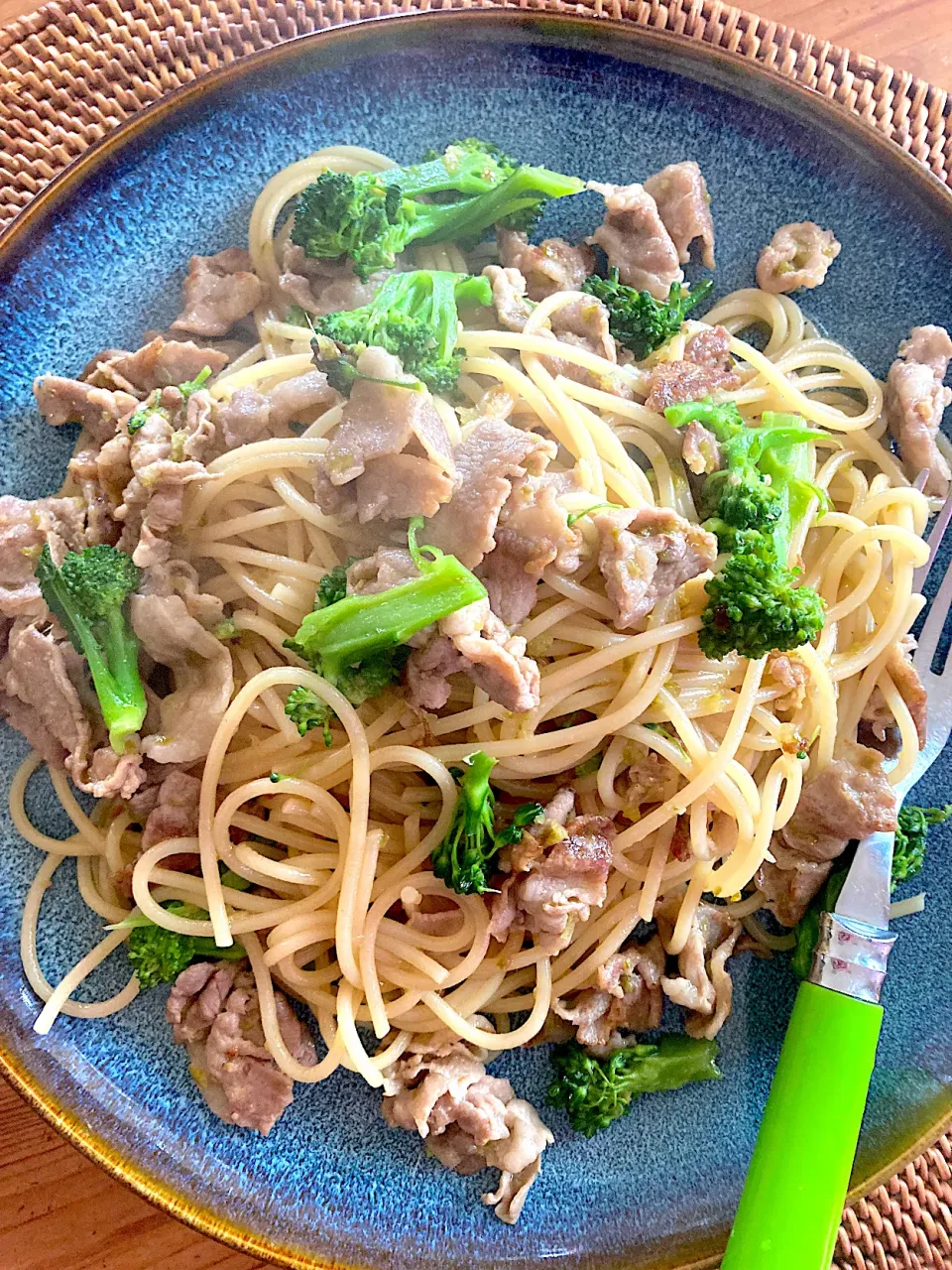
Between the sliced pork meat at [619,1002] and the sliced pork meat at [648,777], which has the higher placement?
the sliced pork meat at [648,777]

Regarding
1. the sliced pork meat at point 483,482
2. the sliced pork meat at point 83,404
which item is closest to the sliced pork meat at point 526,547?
the sliced pork meat at point 483,482

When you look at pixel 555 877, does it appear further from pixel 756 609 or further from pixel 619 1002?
pixel 756 609

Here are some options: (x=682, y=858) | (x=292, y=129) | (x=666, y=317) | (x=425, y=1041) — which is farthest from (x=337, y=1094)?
(x=292, y=129)

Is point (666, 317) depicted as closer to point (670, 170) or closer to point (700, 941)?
point (670, 170)

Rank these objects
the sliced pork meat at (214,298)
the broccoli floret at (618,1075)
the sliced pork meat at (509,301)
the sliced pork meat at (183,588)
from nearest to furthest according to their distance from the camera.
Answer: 1. the sliced pork meat at (183,588)
2. the broccoli floret at (618,1075)
3. the sliced pork meat at (509,301)
4. the sliced pork meat at (214,298)

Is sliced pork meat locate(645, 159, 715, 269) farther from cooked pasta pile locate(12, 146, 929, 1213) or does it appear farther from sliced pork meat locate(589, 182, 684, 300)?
cooked pasta pile locate(12, 146, 929, 1213)

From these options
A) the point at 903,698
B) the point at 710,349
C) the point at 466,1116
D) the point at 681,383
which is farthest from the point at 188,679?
the point at 903,698

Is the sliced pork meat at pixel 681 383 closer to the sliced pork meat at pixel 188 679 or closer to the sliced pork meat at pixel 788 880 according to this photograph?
the sliced pork meat at pixel 788 880

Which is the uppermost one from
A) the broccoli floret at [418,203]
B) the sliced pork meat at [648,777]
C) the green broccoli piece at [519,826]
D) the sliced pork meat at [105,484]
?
the broccoli floret at [418,203]
